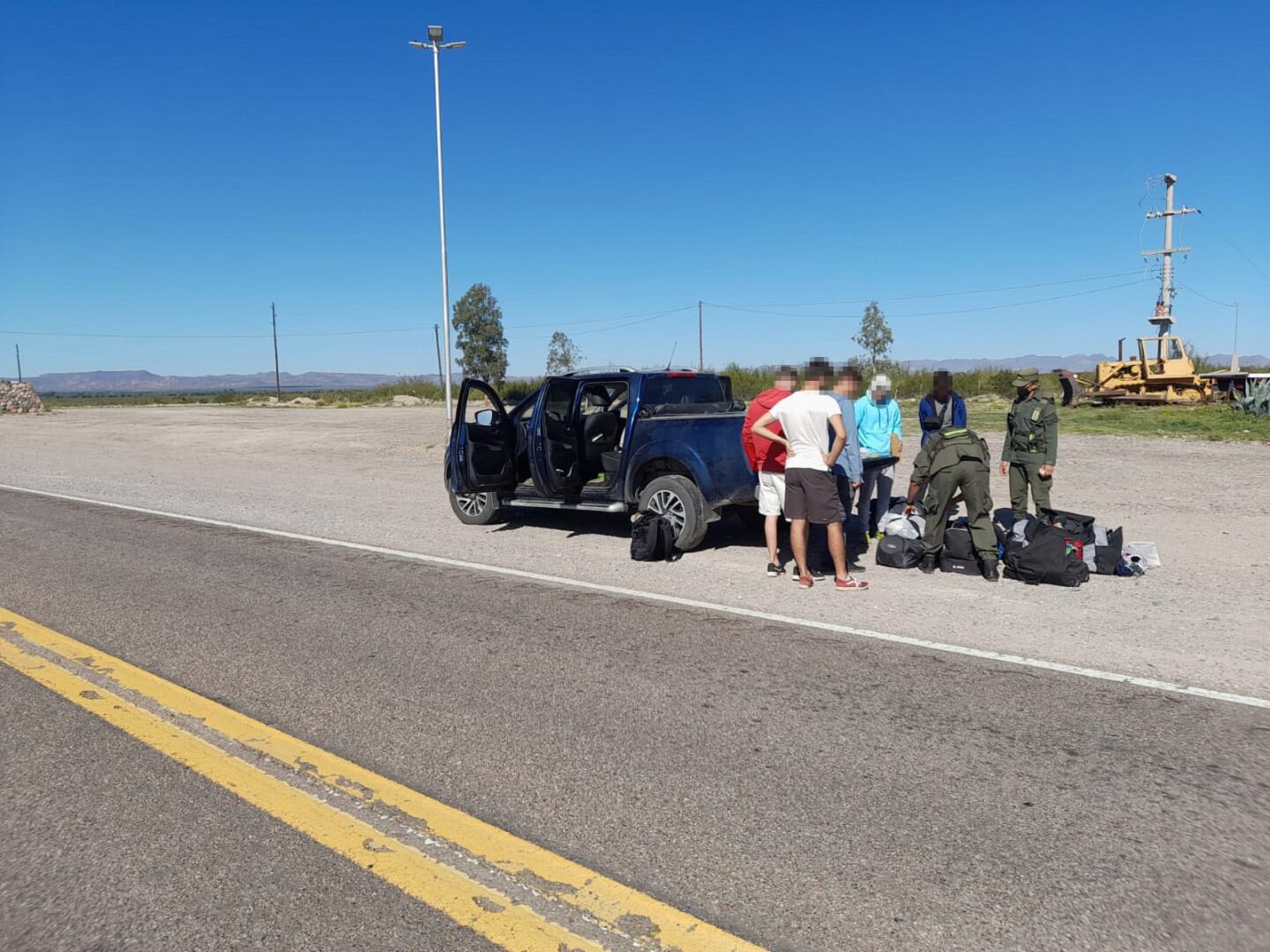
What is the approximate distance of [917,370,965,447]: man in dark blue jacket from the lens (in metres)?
7.97

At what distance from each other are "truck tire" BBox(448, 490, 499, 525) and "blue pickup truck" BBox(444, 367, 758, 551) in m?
0.01

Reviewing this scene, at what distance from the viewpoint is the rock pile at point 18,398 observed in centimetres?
4647

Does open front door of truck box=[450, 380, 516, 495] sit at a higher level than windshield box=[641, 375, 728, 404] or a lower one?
lower

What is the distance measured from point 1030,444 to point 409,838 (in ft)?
23.4

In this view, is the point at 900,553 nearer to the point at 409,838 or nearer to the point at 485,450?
the point at 485,450

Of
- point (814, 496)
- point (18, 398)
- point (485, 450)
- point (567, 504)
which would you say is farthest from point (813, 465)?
point (18, 398)

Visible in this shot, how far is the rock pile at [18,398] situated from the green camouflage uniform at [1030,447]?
52792mm

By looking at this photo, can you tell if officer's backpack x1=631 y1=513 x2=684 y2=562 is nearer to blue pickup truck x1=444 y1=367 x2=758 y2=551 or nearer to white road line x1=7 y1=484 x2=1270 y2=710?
blue pickup truck x1=444 y1=367 x2=758 y2=551

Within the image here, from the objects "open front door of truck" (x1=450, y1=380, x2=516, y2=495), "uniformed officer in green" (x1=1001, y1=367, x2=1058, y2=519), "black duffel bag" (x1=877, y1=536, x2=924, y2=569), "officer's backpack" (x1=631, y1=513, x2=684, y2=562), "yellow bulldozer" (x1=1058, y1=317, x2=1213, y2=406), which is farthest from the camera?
"yellow bulldozer" (x1=1058, y1=317, x2=1213, y2=406)

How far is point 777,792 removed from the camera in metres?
3.34

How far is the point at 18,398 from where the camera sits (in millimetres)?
47094

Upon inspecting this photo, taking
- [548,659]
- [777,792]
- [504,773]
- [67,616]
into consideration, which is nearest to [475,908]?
[504,773]

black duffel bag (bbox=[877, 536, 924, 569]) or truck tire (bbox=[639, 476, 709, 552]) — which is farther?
truck tire (bbox=[639, 476, 709, 552])

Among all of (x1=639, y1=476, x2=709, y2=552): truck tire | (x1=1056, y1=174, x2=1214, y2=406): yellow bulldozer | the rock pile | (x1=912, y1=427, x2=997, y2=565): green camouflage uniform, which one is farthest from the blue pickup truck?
the rock pile
